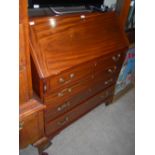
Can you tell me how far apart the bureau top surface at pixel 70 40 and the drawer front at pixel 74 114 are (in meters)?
0.51

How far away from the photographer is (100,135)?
176 centimetres

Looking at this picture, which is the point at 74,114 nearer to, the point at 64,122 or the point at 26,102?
the point at 64,122

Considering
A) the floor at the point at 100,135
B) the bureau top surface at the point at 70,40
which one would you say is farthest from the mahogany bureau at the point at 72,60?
the floor at the point at 100,135

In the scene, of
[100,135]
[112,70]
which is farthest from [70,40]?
[100,135]

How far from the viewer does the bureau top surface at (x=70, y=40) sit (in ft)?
3.62

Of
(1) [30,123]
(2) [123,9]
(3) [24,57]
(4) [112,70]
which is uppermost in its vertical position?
(2) [123,9]

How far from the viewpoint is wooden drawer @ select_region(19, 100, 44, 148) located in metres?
1.16

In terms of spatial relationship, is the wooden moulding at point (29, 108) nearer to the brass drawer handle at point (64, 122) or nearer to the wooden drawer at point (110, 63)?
the brass drawer handle at point (64, 122)

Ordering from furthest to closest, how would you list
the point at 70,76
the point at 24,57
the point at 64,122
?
1. the point at 64,122
2. the point at 70,76
3. the point at 24,57

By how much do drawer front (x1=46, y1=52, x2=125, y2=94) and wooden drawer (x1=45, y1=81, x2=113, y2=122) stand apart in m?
0.16

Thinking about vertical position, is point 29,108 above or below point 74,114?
above

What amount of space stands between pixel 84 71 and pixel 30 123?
1.85 feet

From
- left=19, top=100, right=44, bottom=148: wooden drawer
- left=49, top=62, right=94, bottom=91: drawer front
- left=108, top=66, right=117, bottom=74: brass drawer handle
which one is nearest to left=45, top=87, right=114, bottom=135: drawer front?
left=19, top=100, right=44, bottom=148: wooden drawer
